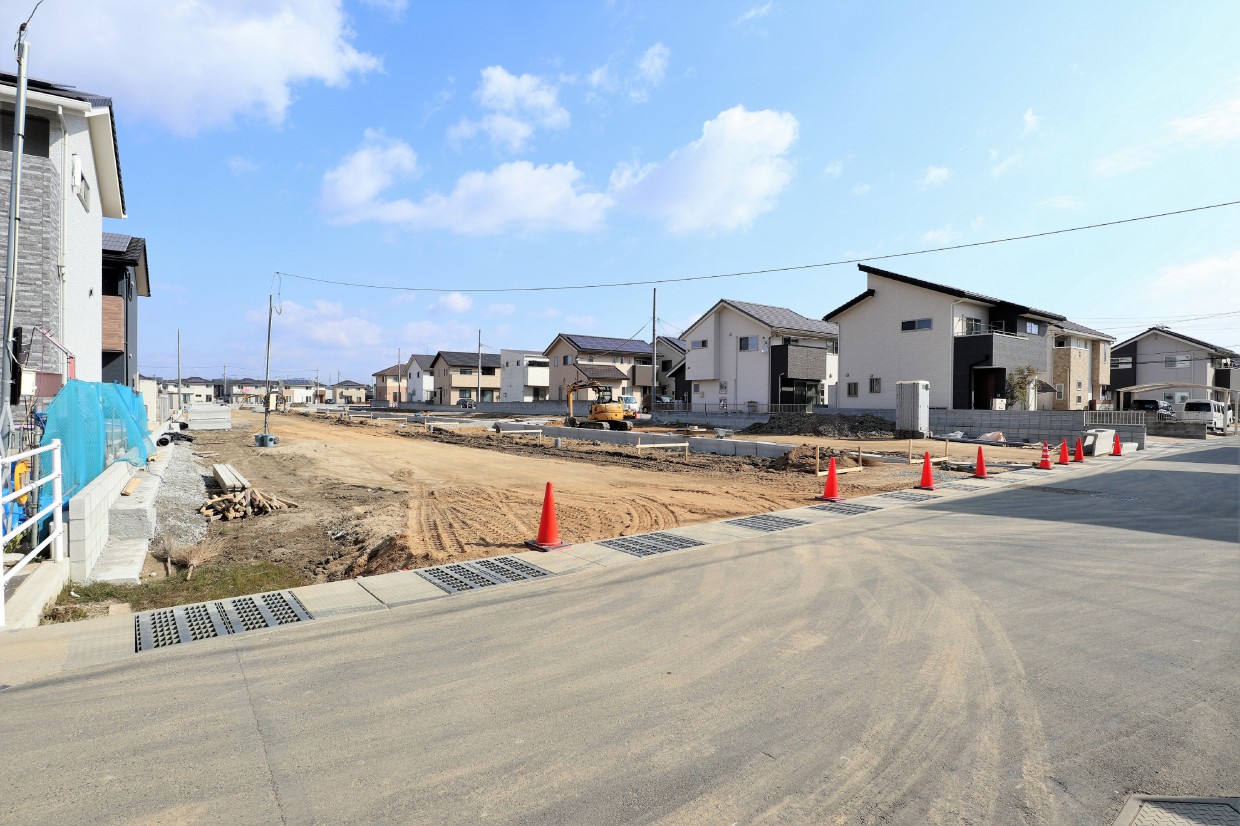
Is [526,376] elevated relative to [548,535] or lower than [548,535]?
elevated

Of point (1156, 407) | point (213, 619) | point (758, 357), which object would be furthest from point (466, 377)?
point (213, 619)

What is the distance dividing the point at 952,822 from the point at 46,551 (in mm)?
8307

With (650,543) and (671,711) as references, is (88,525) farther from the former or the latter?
(671,711)

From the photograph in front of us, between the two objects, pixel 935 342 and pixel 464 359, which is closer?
pixel 935 342

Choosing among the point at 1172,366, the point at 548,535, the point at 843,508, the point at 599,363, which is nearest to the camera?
the point at 548,535

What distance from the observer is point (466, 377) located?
77938 millimetres

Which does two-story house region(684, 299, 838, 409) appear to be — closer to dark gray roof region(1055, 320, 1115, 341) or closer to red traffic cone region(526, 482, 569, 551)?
dark gray roof region(1055, 320, 1115, 341)

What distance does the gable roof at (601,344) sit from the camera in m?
62.5

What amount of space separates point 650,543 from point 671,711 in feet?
14.7

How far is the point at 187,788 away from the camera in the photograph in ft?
9.61

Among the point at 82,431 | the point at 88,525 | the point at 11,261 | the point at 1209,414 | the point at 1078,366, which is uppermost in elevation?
the point at 1078,366

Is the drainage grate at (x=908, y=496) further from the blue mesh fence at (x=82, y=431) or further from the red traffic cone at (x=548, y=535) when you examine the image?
the blue mesh fence at (x=82, y=431)

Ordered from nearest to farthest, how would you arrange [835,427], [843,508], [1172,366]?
[843,508], [835,427], [1172,366]

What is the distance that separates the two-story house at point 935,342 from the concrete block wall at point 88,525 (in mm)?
35461
